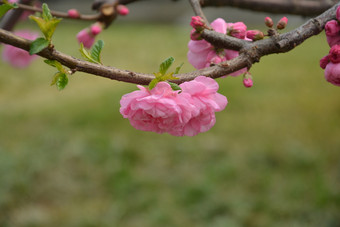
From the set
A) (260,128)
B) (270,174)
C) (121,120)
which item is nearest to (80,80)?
(121,120)

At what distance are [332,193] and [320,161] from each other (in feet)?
1.20

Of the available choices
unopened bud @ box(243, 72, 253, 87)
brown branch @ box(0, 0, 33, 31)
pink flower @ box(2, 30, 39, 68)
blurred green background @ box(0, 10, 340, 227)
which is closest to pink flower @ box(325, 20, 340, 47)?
unopened bud @ box(243, 72, 253, 87)

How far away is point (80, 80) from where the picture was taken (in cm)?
398

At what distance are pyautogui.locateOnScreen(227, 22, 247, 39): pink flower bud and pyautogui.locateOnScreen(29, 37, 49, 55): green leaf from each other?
0.94 ft

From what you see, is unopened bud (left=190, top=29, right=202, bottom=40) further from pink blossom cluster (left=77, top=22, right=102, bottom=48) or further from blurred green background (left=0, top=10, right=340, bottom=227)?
blurred green background (left=0, top=10, right=340, bottom=227)

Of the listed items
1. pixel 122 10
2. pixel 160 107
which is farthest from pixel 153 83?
pixel 122 10

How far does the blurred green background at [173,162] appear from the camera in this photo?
77.2 inches

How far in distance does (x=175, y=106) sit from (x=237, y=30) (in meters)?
0.21

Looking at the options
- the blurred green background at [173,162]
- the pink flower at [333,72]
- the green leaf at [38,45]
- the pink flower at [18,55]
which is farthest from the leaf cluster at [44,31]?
the blurred green background at [173,162]

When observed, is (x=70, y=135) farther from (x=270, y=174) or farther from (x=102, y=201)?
(x=270, y=174)

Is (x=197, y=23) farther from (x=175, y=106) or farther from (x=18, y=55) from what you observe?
(x=18, y=55)

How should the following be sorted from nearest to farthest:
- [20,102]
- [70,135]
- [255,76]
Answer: [70,135] < [20,102] < [255,76]

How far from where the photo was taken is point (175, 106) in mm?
464

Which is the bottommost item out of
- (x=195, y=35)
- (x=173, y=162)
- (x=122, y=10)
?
(x=173, y=162)
